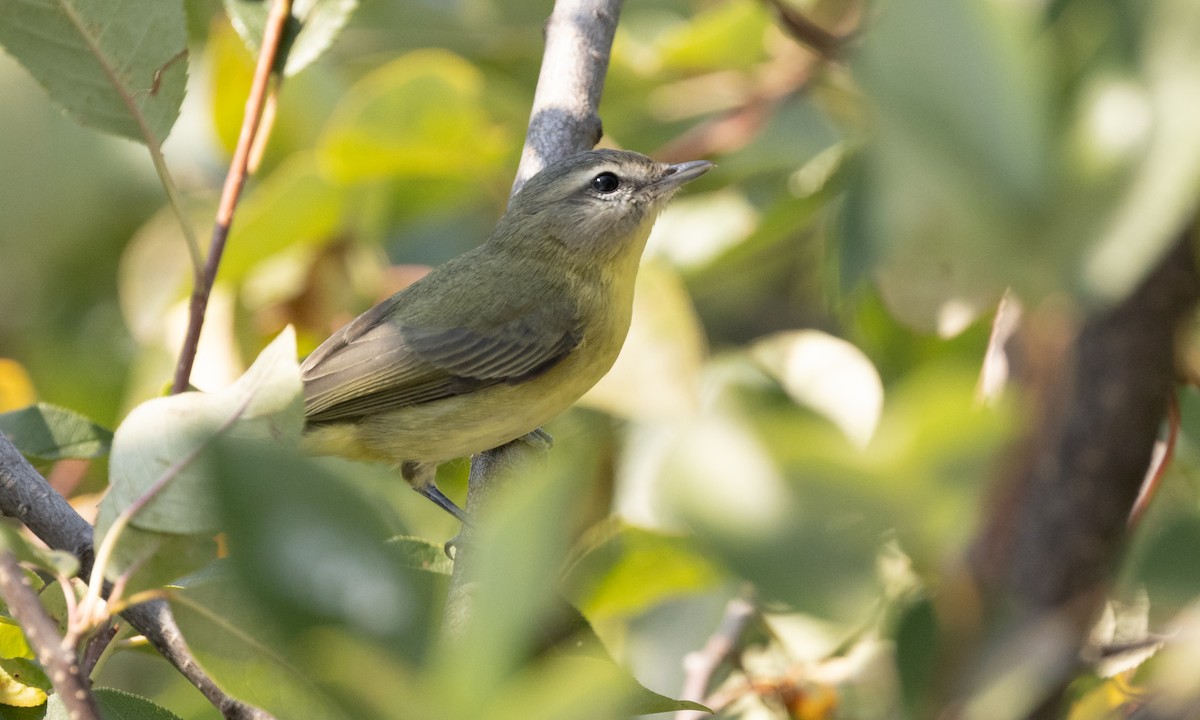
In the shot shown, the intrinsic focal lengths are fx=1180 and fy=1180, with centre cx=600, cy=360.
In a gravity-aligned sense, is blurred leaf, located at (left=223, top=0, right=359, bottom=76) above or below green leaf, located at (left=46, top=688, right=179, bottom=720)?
above

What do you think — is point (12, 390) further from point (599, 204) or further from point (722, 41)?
point (722, 41)

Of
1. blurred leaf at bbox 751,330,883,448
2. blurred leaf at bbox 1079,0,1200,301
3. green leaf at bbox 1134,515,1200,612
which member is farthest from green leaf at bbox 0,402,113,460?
blurred leaf at bbox 1079,0,1200,301

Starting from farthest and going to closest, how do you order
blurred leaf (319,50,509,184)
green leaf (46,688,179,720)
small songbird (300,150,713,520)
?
1. small songbird (300,150,713,520)
2. blurred leaf (319,50,509,184)
3. green leaf (46,688,179,720)

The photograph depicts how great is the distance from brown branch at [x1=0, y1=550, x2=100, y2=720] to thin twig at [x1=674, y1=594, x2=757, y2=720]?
142 centimetres

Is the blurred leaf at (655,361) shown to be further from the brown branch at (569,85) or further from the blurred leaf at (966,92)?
the blurred leaf at (966,92)

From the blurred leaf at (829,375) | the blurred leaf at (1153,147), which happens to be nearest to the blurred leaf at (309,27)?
the blurred leaf at (829,375)

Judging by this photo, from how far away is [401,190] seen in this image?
11.5 feet

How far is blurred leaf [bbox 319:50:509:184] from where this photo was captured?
10.2 ft

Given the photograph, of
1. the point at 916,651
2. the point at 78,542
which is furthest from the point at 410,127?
the point at 916,651

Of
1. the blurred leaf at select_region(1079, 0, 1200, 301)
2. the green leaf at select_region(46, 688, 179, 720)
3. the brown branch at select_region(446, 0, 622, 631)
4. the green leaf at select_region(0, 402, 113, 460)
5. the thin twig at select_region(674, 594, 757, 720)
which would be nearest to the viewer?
the blurred leaf at select_region(1079, 0, 1200, 301)

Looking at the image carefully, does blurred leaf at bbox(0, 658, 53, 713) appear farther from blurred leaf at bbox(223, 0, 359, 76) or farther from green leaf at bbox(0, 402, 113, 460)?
blurred leaf at bbox(223, 0, 359, 76)

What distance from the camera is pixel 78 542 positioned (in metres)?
1.73

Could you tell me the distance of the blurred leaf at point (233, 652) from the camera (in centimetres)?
141

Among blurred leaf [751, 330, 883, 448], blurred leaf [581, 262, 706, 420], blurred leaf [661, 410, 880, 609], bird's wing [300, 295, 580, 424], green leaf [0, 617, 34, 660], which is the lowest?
blurred leaf [661, 410, 880, 609]
